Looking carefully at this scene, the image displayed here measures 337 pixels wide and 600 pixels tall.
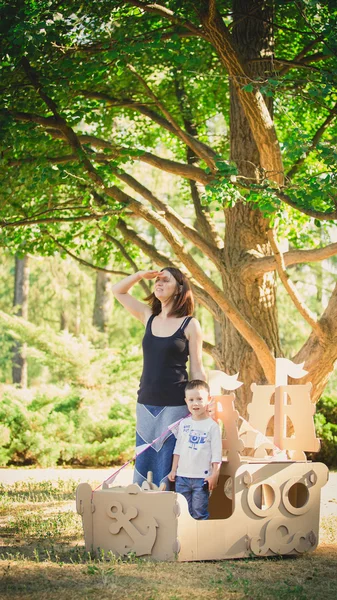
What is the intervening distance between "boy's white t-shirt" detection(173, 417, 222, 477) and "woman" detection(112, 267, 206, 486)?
112 mm

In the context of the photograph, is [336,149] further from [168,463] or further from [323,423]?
[323,423]

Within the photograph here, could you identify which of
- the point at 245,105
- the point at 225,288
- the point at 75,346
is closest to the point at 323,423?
the point at 225,288

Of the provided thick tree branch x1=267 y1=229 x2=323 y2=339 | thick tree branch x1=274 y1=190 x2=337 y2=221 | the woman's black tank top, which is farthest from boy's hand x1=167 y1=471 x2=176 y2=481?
thick tree branch x1=267 y1=229 x2=323 y2=339

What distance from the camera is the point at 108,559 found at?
477 cm

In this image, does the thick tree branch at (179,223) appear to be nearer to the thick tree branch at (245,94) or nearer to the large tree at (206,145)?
the large tree at (206,145)

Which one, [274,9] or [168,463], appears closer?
[168,463]

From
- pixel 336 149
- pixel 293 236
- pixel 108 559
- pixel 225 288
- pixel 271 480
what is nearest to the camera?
pixel 108 559

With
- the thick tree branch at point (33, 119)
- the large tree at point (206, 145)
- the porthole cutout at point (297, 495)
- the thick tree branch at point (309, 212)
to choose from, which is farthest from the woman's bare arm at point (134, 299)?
the thick tree branch at point (33, 119)

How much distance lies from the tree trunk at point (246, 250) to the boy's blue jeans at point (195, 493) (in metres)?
3.84

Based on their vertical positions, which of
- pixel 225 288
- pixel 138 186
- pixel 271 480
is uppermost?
pixel 138 186

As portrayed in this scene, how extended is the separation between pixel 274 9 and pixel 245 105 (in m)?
2.67

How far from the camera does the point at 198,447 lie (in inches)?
192

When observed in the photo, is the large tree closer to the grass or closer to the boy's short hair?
the boy's short hair

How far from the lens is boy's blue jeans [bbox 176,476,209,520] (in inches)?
192
